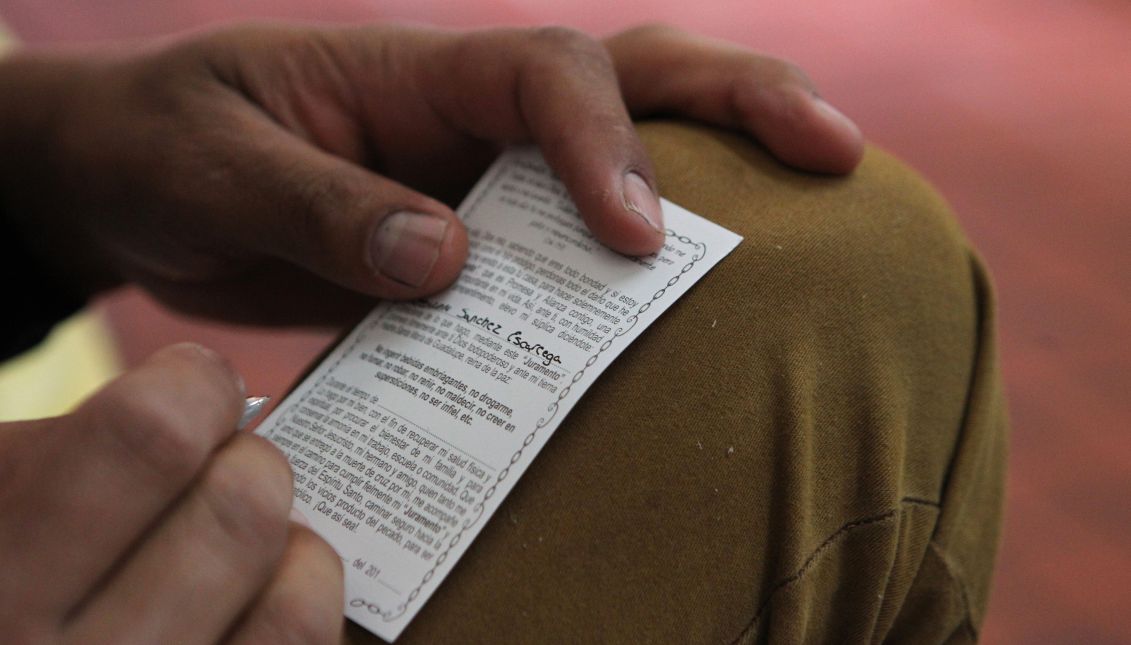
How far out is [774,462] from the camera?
1.66ft

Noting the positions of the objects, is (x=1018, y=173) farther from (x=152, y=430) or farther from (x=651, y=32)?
Result: (x=152, y=430)

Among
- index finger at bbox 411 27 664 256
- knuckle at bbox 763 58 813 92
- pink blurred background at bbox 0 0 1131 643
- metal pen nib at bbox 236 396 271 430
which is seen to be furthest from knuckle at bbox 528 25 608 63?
pink blurred background at bbox 0 0 1131 643

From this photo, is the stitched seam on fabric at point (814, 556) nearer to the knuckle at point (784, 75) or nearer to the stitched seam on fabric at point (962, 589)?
the stitched seam on fabric at point (962, 589)

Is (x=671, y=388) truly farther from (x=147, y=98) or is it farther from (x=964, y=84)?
(x=964, y=84)

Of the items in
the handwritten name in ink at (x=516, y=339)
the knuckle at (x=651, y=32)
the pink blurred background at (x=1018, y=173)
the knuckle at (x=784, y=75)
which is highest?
the knuckle at (x=784, y=75)

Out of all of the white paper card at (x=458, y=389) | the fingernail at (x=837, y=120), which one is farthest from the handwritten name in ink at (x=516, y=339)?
the fingernail at (x=837, y=120)

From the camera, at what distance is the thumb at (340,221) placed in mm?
580

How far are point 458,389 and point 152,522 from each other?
19 cm

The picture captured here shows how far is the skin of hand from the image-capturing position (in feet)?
1.18

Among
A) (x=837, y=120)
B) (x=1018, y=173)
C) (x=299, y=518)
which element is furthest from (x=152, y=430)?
(x=1018, y=173)

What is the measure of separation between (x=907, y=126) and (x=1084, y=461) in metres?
0.69

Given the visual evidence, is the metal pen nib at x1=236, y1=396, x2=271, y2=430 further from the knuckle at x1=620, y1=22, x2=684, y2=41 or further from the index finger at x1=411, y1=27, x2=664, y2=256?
the knuckle at x1=620, y1=22, x2=684, y2=41

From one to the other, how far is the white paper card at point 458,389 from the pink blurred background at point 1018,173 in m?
0.69

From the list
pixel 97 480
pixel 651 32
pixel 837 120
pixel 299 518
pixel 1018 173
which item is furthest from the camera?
pixel 1018 173
